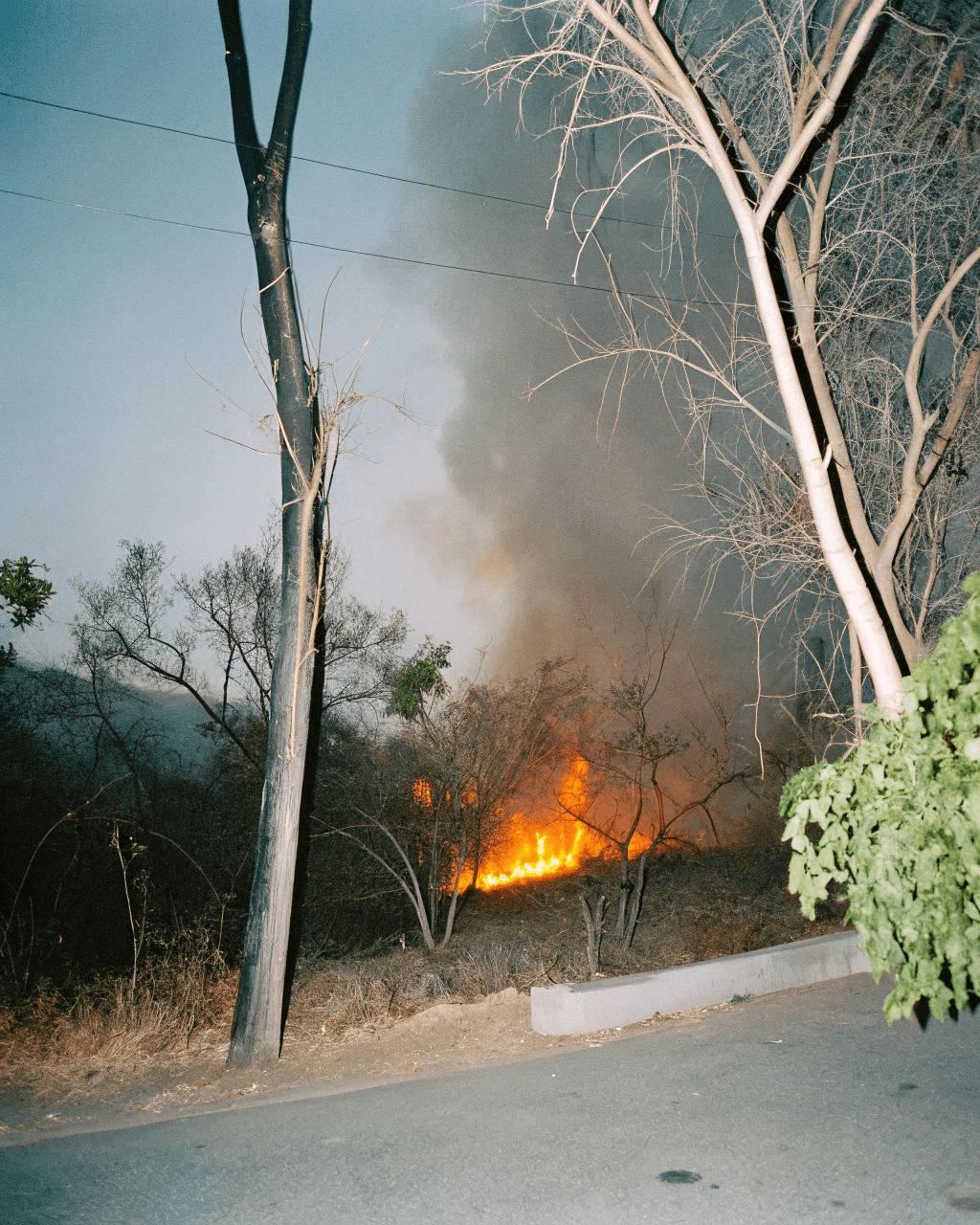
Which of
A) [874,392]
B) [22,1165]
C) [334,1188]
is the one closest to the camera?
[334,1188]

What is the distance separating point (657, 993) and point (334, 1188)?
11.8ft

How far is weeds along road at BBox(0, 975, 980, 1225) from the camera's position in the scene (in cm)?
362

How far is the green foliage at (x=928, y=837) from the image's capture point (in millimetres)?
2908

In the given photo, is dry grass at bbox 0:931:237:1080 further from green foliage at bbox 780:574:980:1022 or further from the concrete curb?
green foliage at bbox 780:574:980:1022

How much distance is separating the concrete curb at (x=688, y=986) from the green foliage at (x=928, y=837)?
3.70m

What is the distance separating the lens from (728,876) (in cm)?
1745

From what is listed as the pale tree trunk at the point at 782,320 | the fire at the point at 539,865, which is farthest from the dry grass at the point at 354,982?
the pale tree trunk at the point at 782,320

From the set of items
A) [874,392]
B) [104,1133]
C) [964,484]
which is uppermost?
[874,392]

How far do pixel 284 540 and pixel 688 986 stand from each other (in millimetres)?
5736

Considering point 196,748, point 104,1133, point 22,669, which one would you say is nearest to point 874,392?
point 104,1133

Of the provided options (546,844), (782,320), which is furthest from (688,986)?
(546,844)

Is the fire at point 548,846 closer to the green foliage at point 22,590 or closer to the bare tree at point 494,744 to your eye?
the bare tree at point 494,744

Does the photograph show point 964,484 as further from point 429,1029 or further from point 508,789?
point 429,1029

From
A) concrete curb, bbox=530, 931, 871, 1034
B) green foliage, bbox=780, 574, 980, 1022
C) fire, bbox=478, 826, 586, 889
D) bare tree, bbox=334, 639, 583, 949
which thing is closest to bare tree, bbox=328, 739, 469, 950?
bare tree, bbox=334, 639, 583, 949
